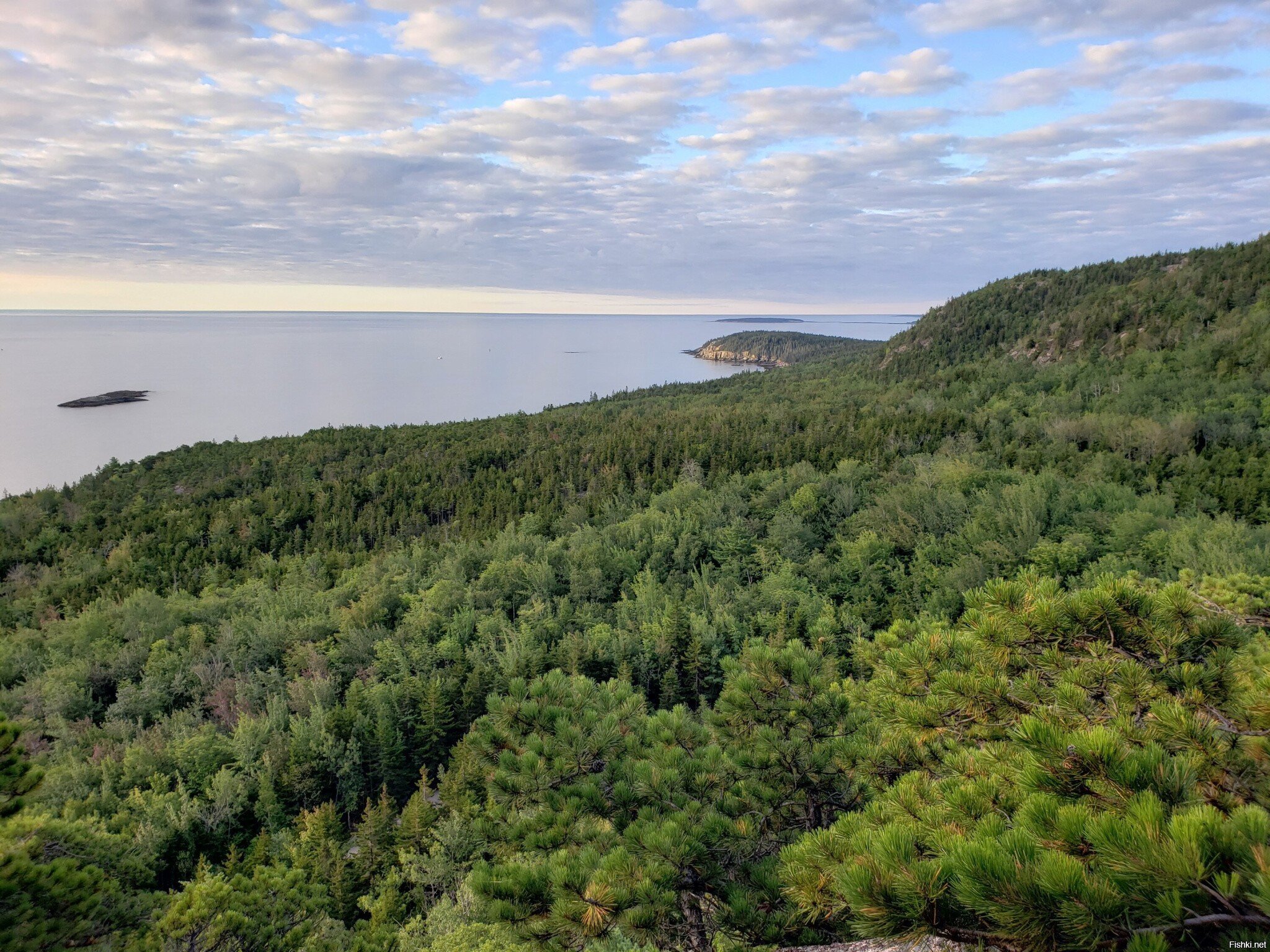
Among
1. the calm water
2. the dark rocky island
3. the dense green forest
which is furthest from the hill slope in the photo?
the dark rocky island

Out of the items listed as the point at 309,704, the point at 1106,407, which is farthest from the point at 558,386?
the point at 309,704

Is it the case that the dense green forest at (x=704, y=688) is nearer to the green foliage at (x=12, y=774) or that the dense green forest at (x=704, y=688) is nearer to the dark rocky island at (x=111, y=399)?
the green foliage at (x=12, y=774)

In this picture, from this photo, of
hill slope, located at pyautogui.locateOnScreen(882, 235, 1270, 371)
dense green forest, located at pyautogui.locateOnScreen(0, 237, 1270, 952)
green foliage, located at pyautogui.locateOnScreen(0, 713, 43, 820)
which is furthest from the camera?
hill slope, located at pyautogui.locateOnScreen(882, 235, 1270, 371)

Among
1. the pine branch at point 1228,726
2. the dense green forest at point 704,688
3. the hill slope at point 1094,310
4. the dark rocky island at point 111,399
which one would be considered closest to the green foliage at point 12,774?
the dense green forest at point 704,688

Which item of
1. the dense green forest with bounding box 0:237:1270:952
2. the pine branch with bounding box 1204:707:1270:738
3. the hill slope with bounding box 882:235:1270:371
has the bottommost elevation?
the dense green forest with bounding box 0:237:1270:952

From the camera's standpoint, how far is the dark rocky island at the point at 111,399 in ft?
396

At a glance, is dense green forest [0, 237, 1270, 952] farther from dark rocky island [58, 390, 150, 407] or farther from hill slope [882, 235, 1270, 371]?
dark rocky island [58, 390, 150, 407]

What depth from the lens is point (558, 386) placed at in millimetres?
154500

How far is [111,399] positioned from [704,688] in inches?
5696

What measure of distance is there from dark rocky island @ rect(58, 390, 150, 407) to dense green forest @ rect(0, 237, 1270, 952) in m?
66.8

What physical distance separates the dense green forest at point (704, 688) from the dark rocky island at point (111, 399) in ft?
219

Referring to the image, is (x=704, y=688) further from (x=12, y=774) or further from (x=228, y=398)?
(x=228, y=398)

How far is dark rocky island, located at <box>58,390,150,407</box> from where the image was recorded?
121 metres

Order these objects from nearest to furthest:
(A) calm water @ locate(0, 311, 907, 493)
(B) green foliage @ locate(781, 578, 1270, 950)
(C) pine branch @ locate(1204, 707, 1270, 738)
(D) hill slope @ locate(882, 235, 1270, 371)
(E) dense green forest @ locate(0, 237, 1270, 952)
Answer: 1. (B) green foliage @ locate(781, 578, 1270, 950)
2. (E) dense green forest @ locate(0, 237, 1270, 952)
3. (C) pine branch @ locate(1204, 707, 1270, 738)
4. (D) hill slope @ locate(882, 235, 1270, 371)
5. (A) calm water @ locate(0, 311, 907, 493)
